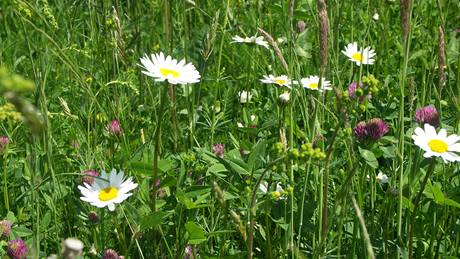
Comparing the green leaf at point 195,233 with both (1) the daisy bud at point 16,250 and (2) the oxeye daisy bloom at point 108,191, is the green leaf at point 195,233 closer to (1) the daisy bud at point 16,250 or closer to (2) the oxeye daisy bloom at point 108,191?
(2) the oxeye daisy bloom at point 108,191

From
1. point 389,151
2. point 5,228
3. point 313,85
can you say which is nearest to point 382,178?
point 389,151

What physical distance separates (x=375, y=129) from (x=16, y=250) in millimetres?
767

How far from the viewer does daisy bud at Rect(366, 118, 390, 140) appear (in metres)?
1.56

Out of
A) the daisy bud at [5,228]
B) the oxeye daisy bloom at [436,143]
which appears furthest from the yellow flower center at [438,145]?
the daisy bud at [5,228]

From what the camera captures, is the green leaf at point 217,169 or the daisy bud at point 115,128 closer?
the green leaf at point 217,169

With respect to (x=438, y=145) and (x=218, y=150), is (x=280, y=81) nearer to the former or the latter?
(x=218, y=150)

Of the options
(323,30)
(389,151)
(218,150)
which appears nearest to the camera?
(323,30)

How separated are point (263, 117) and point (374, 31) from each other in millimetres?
898

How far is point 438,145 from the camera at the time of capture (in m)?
1.47

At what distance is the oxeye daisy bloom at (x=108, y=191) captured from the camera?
1.41 m

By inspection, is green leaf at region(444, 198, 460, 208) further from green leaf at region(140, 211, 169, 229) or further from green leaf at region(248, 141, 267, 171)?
green leaf at region(140, 211, 169, 229)

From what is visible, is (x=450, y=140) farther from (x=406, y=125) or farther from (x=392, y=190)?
(x=406, y=125)

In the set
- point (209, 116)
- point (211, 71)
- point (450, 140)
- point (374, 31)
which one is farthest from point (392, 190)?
point (374, 31)

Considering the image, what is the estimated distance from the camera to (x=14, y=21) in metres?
3.06
